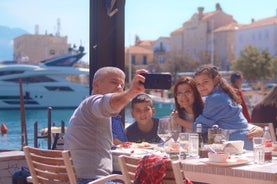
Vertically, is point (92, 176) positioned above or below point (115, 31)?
below

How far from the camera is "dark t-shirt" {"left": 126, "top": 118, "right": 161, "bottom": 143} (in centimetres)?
465

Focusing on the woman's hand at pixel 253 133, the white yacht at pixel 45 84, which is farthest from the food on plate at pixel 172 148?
the white yacht at pixel 45 84

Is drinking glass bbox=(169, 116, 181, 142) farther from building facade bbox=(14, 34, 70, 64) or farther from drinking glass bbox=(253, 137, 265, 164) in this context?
building facade bbox=(14, 34, 70, 64)

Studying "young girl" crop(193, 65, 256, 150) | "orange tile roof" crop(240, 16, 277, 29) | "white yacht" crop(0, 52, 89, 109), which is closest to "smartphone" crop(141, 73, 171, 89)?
"young girl" crop(193, 65, 256, 150)

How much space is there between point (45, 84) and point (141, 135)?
136 feet

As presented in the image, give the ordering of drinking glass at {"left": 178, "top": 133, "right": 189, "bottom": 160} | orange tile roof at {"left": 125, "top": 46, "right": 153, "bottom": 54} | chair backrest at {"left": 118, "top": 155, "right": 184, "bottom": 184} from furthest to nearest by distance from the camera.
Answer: orange tile roof at {"left": 125, "top": 46, "right": 153, "bottom": 54}, drinking glass at {"left": 178, "top": 133, "right": 189, "bottom": 160}, chair backrest at {"left": 118, "top": 155, "right": 184, "bottom": 184}

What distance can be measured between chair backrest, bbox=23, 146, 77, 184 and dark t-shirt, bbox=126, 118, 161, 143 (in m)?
1.44

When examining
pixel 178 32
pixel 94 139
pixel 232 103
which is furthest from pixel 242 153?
pixel 178 32

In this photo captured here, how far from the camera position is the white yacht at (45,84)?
43719mm

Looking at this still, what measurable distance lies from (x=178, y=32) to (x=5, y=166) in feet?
229

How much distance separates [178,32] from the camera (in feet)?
242

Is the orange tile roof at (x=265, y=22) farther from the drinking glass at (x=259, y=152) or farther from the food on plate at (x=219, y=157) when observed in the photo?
Result: the food on plate at (x=219, y=157)

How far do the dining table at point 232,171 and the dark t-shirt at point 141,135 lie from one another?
4.07 feet

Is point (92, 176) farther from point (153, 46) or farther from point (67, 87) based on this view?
point (153, 46)
